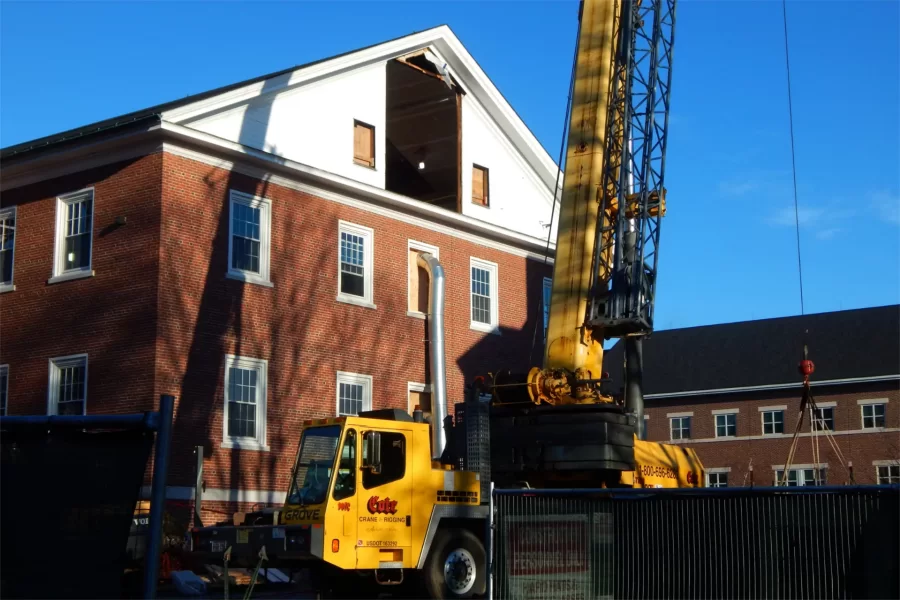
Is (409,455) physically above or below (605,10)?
below

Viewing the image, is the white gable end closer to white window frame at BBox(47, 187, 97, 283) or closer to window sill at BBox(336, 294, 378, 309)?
window sill at BBox(336, 294, 378, 309)

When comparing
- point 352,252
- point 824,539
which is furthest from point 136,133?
point 824,539

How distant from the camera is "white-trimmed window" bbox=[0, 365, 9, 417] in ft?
77.9

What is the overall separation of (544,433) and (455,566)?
2332 millimetres

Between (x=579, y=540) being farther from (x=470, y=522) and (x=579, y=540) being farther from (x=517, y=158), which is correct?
(x=517, y=158)

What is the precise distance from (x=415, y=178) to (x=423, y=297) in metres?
5.16

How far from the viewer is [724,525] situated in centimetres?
1148

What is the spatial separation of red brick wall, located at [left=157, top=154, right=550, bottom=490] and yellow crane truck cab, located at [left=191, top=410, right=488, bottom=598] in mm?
7062

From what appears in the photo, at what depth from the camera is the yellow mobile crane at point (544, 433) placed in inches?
562

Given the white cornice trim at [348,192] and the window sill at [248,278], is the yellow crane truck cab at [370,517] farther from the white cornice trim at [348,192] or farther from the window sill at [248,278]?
the white cornice trim at [348,192]

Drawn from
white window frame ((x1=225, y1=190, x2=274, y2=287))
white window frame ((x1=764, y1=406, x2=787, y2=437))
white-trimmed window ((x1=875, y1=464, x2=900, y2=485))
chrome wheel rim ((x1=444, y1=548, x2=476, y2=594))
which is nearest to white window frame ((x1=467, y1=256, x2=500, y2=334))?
white window frame ((x1=225, y1=190, x2=274, y2=287))

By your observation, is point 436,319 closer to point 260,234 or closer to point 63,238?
point 260,234

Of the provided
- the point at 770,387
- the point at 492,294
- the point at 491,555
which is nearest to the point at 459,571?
the point at 491,555

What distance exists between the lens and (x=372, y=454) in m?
14.4
